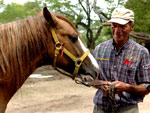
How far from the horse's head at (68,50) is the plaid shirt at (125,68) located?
18cm

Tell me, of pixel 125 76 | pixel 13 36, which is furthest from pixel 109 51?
pixel 13 36

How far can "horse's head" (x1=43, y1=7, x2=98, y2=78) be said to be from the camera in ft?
7.53

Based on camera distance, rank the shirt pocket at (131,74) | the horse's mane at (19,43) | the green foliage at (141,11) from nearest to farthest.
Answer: the horse's mane at (19,43), the shirt pocket at (131,74), the green foliage at (141,11)

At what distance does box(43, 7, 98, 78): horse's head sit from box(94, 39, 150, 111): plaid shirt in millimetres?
183

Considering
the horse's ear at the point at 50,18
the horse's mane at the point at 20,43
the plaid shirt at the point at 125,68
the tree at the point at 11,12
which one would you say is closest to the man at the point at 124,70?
the plaid shirt at the point at 125,68

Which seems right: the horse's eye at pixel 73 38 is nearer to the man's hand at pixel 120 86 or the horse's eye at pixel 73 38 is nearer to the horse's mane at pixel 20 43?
the horse's mane at pixel 20 43

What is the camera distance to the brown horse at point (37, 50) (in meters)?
2.11

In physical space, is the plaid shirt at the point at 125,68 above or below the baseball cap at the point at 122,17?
below

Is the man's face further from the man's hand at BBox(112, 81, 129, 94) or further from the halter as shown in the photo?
the man's hand at BBox(112, 81, 129, 94)

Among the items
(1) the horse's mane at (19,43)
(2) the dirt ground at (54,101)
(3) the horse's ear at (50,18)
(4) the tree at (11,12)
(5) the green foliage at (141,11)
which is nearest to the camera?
(1) the horse's mane at (19,43)

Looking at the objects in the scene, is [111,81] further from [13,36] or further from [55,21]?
[13,36]

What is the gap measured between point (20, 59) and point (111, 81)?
1103 mm

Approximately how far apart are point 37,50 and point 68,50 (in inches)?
14.3

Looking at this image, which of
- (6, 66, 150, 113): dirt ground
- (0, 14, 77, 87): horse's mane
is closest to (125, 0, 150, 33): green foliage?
(6, 66, 150, 113): dirt ground
